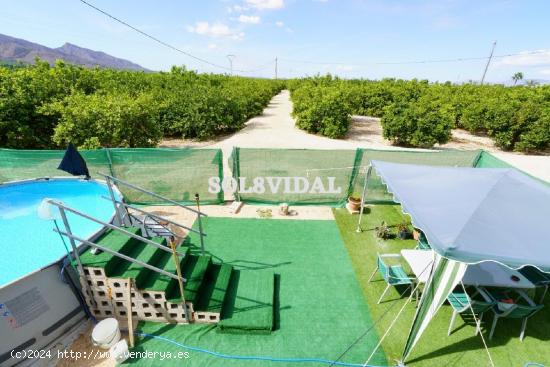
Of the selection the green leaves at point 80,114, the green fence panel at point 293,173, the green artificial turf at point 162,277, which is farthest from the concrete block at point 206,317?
the green leaves at point 80,114

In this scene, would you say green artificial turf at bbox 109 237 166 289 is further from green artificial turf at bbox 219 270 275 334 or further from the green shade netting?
the green shade netting

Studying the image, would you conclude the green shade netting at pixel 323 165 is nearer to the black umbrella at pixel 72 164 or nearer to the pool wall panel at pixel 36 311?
the black umbrella at pixel 72 164

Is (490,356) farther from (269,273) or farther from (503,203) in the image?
(269,273)

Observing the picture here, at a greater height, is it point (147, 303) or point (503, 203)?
point (503, 203)

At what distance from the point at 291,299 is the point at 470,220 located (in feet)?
12.8

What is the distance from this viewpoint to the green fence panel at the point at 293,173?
32.2 ft

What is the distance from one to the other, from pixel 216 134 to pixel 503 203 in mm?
18847

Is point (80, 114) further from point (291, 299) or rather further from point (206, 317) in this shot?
point (291, 299)

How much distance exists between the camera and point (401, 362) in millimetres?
4848

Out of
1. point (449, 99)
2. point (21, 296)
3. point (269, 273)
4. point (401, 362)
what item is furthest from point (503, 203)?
point (449, 99)

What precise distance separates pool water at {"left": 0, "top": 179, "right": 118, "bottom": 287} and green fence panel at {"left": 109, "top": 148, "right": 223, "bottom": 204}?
103 cm

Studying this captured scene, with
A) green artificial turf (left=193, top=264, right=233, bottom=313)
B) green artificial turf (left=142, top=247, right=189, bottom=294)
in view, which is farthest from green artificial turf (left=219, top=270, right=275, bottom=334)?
green artificial turf (left=142, top=247, right=189, bottom=294)

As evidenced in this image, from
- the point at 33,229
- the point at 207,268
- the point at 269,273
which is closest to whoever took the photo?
the point at 207,268

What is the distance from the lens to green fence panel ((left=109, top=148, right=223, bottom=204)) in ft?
31.3
